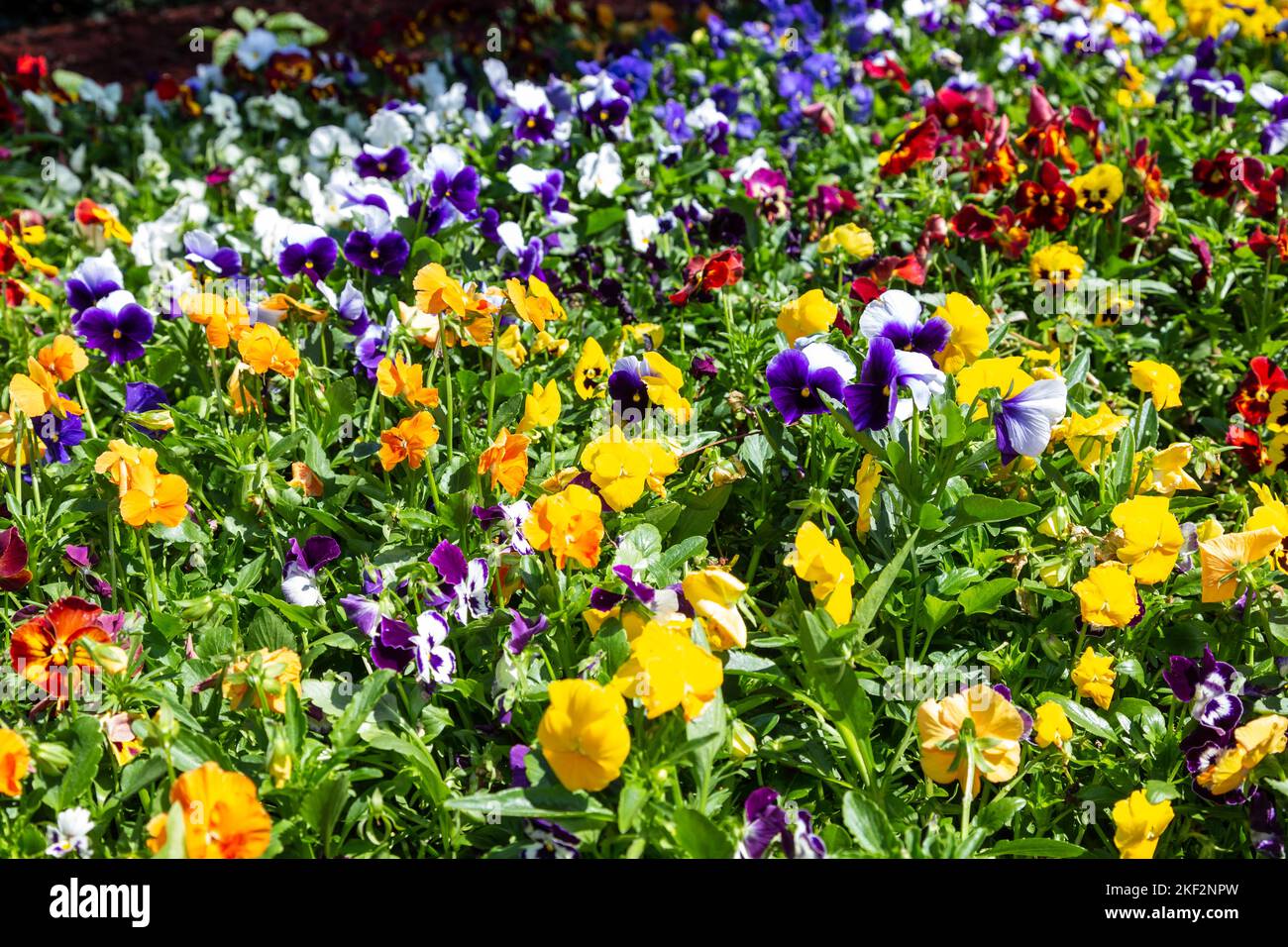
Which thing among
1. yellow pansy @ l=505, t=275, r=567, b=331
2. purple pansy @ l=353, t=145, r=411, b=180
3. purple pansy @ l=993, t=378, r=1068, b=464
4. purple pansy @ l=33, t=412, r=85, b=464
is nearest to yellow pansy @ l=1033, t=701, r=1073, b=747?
purple pansy @ l=993, t=378, r=1068, b=464

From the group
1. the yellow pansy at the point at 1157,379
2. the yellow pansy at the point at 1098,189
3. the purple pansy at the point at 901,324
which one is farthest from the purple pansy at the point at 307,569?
the yellow pansy at the point at 1098,189

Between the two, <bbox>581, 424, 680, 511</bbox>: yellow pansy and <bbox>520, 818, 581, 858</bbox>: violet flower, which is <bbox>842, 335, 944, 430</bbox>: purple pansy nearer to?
<bbox>581, 424, 680, 511</bbox>: yellow pansy

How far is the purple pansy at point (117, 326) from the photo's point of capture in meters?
2.85

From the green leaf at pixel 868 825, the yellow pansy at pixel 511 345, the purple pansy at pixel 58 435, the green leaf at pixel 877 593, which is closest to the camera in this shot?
the green leaf at pixel 868 825

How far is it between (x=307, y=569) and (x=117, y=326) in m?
0.92

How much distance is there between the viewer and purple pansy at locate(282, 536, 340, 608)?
2275 millimetres

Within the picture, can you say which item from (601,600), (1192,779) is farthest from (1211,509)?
(601,600)

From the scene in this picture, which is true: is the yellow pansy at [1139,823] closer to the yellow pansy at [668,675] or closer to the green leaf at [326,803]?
the yellow pansy at [668,675]

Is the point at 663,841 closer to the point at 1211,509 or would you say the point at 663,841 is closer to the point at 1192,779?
the point at 1192,779

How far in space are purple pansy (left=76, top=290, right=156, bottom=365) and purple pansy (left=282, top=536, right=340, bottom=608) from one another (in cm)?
81

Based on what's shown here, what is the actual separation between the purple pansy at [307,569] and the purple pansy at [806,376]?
0.86m

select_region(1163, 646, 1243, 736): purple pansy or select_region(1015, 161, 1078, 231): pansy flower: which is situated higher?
select_region(1015, 161, 1078, 231): pansy flower

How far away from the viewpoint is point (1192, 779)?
6.70 ft

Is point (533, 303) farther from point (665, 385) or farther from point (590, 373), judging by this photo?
point (665, 385)
